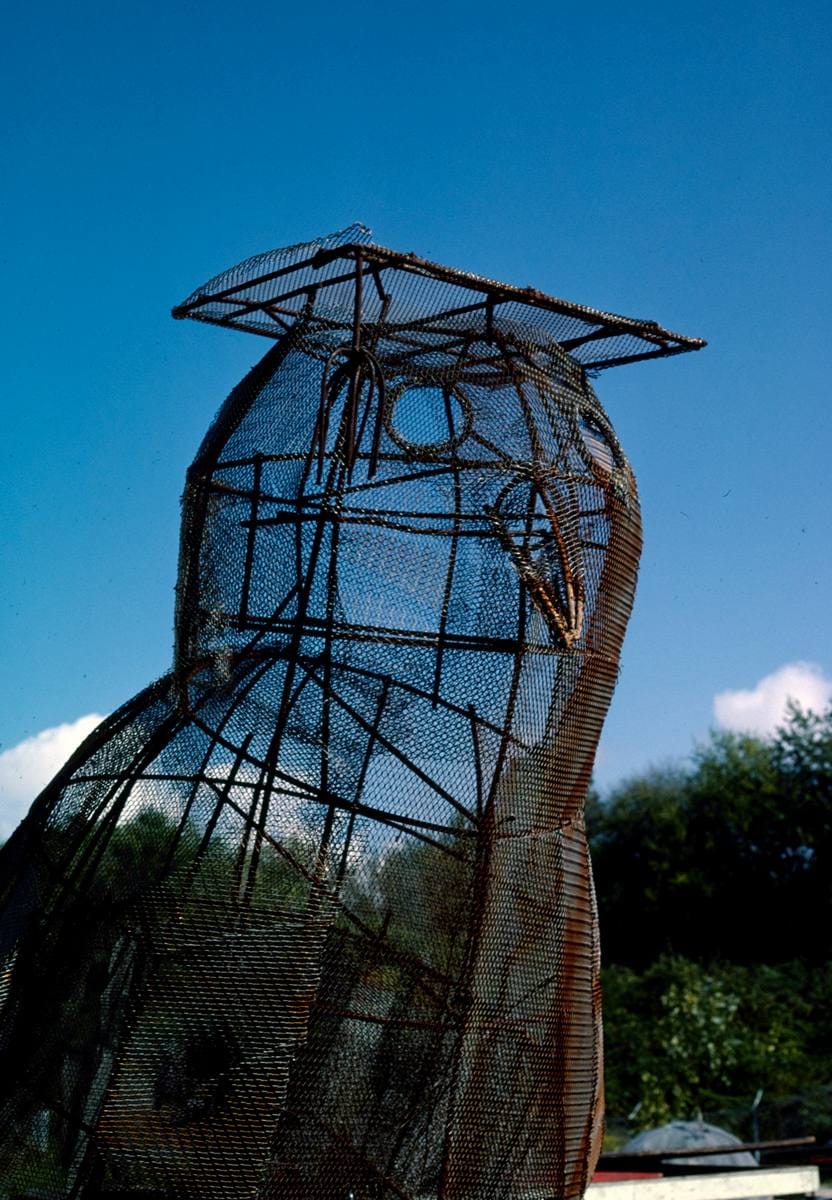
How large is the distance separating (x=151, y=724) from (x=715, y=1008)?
1884 centimetres

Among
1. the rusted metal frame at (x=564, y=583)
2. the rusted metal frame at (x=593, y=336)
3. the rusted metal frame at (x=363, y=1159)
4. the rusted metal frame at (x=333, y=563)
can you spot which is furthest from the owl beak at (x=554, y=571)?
the rusted metal frame at (x=363, y=1159)

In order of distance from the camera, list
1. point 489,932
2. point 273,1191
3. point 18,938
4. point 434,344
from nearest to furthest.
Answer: point 273,1191 → point 489,932 → point 18,938 → point 434,344

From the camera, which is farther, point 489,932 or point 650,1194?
point 650,1194

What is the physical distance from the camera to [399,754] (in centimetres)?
613

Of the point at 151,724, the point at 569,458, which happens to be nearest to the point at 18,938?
the point at 151,724

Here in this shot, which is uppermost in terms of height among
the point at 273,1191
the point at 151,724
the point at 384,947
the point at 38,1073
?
the point at 151,724

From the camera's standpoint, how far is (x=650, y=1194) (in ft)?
24.4

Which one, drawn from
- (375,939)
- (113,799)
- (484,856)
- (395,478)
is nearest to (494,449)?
(395,478)

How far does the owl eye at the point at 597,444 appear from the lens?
679cm

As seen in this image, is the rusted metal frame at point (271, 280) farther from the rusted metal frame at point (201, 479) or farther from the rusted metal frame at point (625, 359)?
the rusted metal frame at point (625, 359)

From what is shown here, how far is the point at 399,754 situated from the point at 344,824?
40 cm

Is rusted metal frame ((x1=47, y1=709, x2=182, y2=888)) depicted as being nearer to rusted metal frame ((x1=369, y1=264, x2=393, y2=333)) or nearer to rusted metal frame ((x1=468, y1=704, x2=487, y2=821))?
rusted metal frame ((x1=468, y1=704, x2=487, y2=821))

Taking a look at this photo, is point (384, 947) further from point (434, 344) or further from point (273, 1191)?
point (434, 344)

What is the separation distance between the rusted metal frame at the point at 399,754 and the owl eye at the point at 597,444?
65.0 inches
